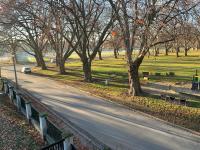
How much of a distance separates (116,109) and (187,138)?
6819 mm

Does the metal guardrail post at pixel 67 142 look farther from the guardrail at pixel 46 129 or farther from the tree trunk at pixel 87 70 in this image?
the tree trunk at pixel 87 70

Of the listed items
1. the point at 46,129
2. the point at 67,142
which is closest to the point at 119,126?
the point at 46,129

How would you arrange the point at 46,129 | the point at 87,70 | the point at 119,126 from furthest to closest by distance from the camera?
the point at 87,70
the point at 119,126
the point at 46,129

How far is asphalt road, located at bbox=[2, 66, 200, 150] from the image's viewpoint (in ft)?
46.1

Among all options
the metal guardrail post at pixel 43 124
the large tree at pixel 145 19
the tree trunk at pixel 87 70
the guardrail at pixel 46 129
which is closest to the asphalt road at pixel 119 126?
the guardrail at pixel 46 129

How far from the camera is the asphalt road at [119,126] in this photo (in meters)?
14.1

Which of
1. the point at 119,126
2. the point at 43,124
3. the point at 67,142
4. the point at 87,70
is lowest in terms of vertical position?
the point at 119,126

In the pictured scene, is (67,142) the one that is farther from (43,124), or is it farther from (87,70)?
(87,70)

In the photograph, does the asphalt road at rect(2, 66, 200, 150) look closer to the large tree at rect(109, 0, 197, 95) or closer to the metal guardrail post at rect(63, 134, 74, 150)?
the metal guardrail post at rect(63, 134, 74, 150)

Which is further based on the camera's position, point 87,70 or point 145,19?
point 87,70

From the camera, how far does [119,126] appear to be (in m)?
16.8

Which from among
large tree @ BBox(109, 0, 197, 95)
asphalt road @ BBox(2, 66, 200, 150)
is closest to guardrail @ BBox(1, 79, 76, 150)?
asphalt road @ BBox(2, 66, 200, 150)

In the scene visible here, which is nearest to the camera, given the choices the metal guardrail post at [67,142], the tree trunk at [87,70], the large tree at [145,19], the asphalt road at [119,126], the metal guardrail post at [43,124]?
the metal guardrail post at [67,142]

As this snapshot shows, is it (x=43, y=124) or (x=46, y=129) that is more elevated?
(x=43, y=124)
